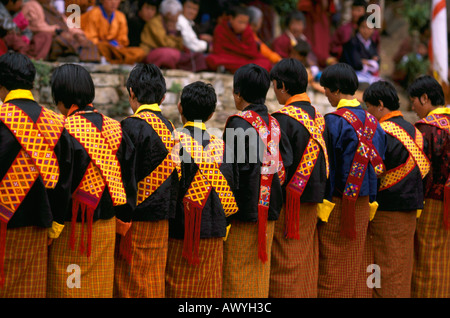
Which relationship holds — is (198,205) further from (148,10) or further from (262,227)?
(148,10)

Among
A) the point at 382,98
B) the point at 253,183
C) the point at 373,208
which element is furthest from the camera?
the point at 382,98

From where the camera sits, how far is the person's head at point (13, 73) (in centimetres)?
265

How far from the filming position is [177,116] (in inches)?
255

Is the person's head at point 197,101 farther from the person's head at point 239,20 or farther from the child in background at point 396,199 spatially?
the person's head at point 239,20

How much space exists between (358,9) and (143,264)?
7.09 metres

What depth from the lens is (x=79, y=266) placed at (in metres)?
2.82

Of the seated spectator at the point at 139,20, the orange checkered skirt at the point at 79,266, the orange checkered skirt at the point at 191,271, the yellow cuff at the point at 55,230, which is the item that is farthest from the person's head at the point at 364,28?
the yellow cuff at the point at 55,230

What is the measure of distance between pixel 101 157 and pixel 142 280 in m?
0.77

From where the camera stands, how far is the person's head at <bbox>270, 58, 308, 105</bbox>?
3.54 metres

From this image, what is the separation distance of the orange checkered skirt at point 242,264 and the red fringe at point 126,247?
0.66 meters

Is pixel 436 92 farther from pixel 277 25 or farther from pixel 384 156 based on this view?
pixel 277 25

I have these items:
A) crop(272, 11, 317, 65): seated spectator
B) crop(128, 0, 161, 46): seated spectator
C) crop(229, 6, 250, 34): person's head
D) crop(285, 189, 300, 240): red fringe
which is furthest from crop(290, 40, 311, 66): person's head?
crop(285, 189, 300, 240): red fringe

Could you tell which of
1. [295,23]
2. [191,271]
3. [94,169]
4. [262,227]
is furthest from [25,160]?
[295,23]

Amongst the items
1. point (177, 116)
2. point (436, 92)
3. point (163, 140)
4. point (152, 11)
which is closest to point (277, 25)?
point (152, 11)
